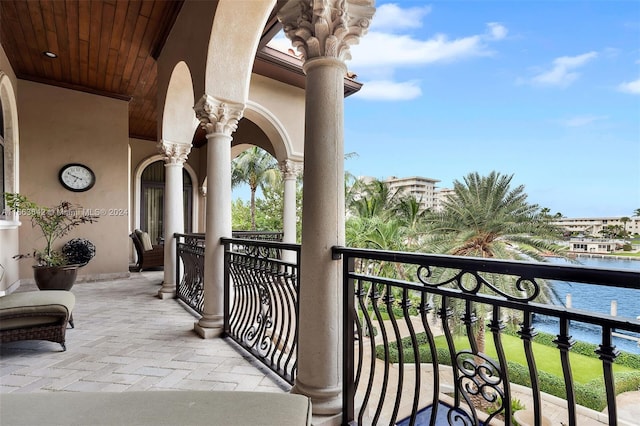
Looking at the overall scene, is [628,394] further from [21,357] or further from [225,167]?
[21,357]

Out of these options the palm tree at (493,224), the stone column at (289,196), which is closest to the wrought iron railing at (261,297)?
the stone column at (289,196)

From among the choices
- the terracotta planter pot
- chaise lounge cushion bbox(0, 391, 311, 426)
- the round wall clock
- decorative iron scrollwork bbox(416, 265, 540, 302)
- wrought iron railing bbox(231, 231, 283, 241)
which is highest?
the round wall clock

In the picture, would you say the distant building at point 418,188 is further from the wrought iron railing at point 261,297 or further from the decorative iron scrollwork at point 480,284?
the decorative iron scrollwork at point 480,284

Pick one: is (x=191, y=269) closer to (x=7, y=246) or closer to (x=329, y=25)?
(x=7, y=246)

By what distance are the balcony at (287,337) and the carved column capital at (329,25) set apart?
1.13 metres

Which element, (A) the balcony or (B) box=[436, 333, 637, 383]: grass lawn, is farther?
(B) box=[436, 333, 637, 383]: grass lawn

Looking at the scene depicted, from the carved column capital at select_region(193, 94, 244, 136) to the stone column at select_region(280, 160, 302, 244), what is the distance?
376cm

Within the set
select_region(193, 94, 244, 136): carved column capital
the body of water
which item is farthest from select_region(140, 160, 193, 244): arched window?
the body of water

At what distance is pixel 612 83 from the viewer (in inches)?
920

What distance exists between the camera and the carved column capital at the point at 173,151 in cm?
484

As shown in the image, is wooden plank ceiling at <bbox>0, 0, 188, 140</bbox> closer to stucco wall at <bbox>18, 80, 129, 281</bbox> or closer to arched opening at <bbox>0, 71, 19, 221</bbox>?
stucco wall at <bbox>18, 80, 129, 281</bbox>

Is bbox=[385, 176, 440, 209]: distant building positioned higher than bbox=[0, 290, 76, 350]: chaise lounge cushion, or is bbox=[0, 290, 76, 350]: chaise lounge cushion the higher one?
bbox=[385, 176, 440, 209]: distant building

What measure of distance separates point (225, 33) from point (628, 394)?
1252 centimetres

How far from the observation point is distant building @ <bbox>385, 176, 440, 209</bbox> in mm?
15692
